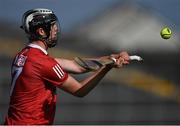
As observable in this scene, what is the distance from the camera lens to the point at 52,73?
15.7ft

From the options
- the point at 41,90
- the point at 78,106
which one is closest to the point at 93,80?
the point at 41,90

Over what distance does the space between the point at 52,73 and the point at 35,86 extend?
0.15m

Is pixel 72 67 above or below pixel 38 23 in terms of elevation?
below

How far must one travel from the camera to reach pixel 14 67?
4.93 meters

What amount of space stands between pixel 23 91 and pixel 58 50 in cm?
641

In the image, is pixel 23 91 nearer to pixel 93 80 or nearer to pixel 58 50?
pixel 93 80

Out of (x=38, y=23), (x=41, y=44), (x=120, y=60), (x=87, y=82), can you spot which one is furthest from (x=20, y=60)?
(x=120, y=60)

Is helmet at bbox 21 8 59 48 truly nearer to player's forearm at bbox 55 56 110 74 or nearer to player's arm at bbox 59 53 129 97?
player's arm at bbox 59 53 129 97

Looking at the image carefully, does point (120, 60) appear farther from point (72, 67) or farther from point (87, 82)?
point (72, 67)

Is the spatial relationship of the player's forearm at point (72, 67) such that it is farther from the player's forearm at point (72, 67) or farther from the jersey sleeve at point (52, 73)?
the jersey sleeve at point (52, 73)

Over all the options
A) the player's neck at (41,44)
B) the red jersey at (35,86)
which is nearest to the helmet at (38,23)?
the player's neck at (41,44)

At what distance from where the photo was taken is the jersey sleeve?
15.7 feet

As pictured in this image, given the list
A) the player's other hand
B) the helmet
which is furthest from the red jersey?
the player's other hand

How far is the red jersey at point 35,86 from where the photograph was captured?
479 cm
